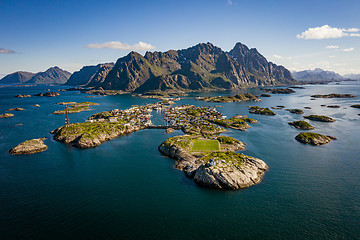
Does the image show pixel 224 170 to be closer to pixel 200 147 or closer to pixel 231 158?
pixel 231 158

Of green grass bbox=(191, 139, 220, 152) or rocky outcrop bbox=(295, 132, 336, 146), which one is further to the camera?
rocky outcrop bbox=(295, 132, 336, 146)

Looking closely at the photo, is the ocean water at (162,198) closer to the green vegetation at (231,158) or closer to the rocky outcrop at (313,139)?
the rocky outcrop at (313,139)

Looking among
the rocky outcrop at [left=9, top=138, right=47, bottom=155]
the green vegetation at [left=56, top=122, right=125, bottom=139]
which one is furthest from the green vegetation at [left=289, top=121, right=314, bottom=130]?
the rocky outcrop at [left=9, top=138, right=47, bottom=155]

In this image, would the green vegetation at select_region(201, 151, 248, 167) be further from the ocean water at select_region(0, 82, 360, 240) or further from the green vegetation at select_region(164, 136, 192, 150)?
the green vegetation at select_region(164, 136, 192, 150)

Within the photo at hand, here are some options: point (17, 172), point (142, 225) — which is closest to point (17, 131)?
point (17, 172)

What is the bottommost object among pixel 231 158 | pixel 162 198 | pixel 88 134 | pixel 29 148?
pixel 162 198

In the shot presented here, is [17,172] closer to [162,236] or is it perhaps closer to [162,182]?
[162,182]

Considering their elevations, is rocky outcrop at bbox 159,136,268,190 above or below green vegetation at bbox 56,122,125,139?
Answer: below

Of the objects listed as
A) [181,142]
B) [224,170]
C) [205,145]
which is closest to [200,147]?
[205,145]
